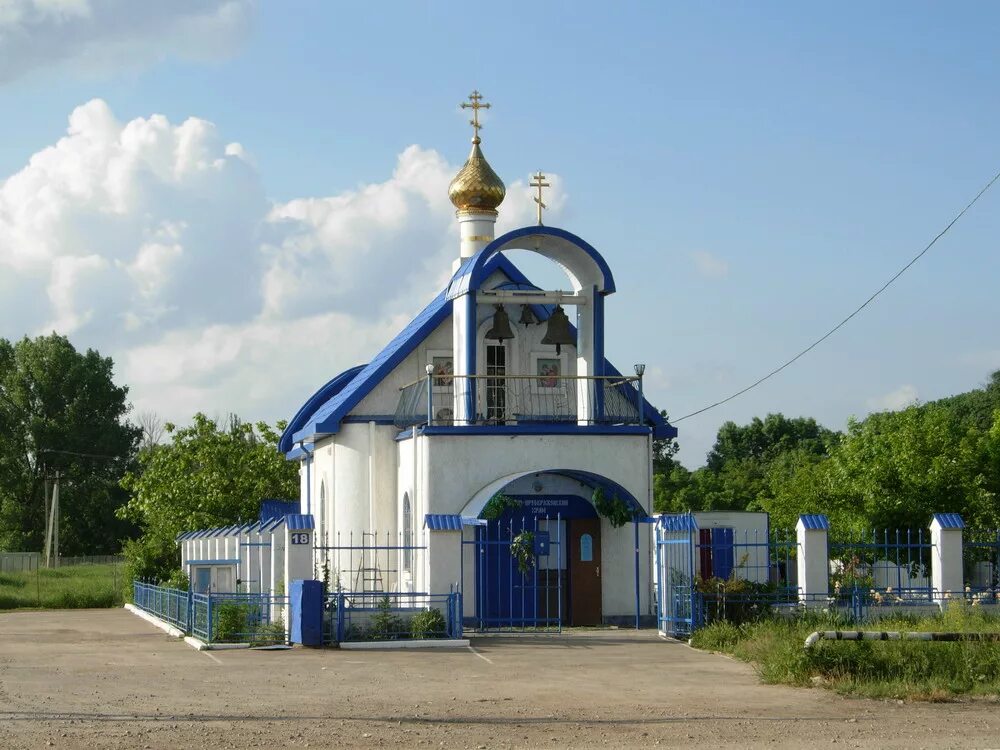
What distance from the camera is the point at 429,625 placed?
21531 millimetres

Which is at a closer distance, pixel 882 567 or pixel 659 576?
pixel 659 576

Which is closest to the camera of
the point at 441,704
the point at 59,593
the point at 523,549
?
the point at 441,704

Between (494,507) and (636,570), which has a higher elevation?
(494,507)

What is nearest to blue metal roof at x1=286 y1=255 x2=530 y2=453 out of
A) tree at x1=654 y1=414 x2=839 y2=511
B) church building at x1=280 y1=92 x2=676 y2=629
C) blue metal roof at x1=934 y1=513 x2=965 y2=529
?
church building at x1=280 y1=92 x2=676 y2=629

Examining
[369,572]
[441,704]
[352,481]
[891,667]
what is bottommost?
[441,704]

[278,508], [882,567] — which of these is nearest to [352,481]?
[278,508]

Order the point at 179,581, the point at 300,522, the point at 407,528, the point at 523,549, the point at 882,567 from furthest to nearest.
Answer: the point at 179,581
the point at 882,567
the point at 407,528
the point at 523,549
the point at 300,522

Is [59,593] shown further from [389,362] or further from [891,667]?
[891,667]

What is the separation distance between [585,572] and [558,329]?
14.7ft

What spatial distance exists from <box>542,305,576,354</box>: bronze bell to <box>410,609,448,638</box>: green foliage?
702cm

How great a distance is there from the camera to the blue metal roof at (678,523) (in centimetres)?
2178

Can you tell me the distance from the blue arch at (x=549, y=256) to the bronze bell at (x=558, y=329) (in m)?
0.98

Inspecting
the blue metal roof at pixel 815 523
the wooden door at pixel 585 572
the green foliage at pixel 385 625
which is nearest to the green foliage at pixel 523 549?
the wooden door at pixel 585 572

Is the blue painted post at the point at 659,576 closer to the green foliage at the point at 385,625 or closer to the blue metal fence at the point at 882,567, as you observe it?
the blue metal fence at the point at 882,567
